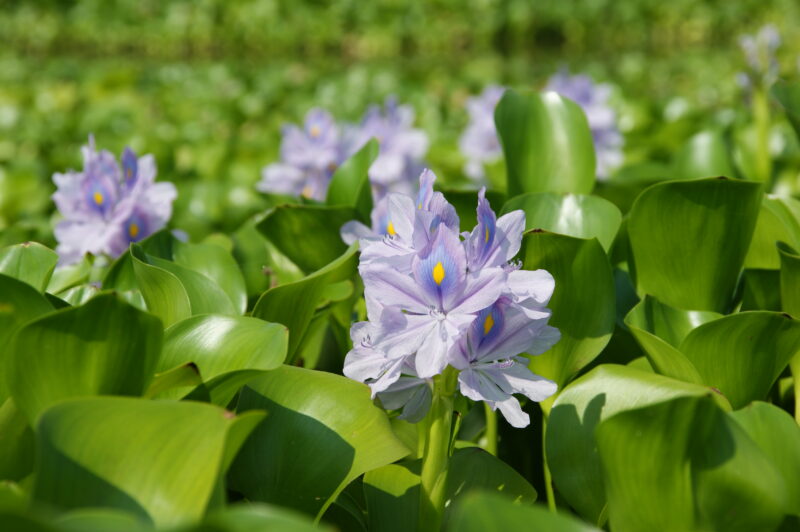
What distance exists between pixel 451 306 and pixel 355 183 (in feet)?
2.55

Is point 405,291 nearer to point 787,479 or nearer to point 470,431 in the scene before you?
point 787,479

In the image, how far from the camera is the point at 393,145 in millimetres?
2582

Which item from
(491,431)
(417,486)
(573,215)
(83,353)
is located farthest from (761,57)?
(83,353)

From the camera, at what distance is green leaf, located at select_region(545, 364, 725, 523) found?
1.05 meters

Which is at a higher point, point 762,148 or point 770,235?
point 770,235

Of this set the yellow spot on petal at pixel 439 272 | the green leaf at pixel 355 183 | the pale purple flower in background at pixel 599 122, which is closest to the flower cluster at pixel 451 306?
the yellow spot on petal at pixel 439 272

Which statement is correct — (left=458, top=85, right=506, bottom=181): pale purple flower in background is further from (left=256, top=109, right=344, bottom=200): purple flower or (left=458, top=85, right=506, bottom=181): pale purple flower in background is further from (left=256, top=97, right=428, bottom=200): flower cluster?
(left=256, top=109, right=344, bottom=200): purple flower

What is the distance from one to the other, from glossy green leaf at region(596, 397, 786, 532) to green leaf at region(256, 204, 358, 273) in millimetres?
709

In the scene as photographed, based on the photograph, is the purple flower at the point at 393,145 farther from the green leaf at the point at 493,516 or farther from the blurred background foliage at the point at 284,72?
the green leaf at the point at 493,516

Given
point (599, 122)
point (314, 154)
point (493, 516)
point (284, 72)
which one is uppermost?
point (493, 516)

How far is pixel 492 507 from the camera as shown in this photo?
656 millimetres

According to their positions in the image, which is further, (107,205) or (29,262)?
(107,205)

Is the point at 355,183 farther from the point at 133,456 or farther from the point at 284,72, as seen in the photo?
the point at 284,72

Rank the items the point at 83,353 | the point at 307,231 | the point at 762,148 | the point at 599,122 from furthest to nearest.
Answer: the point at 599,122
the point at 762,148
the point at 307,231
the point at 83,353
